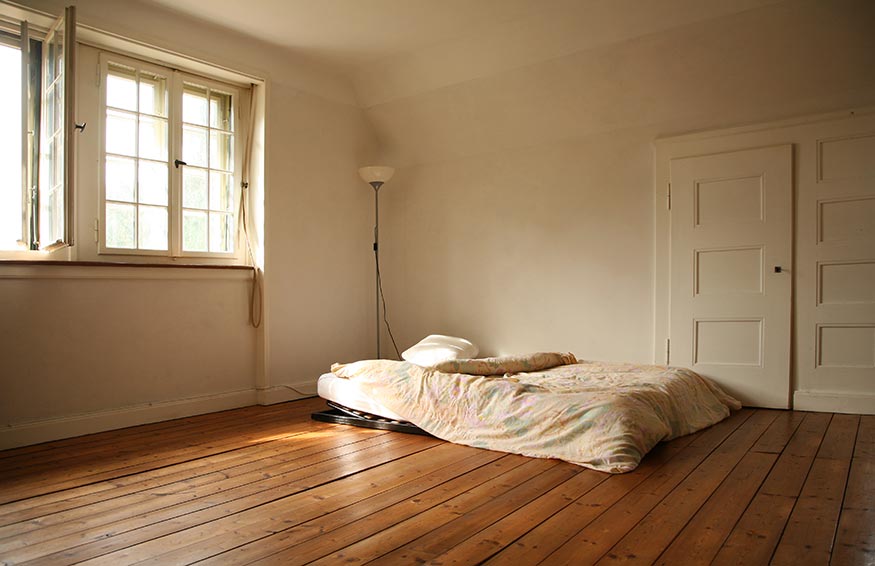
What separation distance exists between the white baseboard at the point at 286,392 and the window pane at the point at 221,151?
166 cm

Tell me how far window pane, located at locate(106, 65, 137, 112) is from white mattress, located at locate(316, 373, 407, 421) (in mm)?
2165

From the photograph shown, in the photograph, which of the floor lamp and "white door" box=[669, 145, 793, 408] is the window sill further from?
"white door" box=[669, 145, 793, 408]

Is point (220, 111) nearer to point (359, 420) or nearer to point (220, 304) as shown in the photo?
point (220, 304)

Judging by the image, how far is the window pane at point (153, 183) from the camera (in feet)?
13.0

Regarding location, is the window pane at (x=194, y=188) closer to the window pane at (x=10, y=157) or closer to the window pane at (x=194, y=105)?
the window pane at (x=194, y=105)

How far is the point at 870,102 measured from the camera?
3.66 metres

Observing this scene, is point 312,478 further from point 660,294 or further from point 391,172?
point 391,172

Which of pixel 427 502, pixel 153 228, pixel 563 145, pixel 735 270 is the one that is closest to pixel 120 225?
pixel 153 228

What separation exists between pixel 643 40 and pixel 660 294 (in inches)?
66.2

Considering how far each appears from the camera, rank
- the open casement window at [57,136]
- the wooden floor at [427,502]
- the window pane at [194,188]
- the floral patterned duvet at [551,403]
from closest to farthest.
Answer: the wooden floor at [427,502] < the floral patterned duvet at [551,403] < the open casement window at [57,136] < the window pane at [194,188]

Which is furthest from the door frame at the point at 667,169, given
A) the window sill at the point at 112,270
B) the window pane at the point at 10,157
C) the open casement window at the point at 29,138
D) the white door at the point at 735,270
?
the window pane at the point at 10,157

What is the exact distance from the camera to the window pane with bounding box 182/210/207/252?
4.23m

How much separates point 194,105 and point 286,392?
7.14ft

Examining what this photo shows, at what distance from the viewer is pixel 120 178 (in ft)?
12.7
